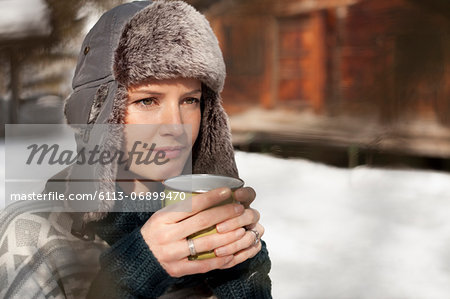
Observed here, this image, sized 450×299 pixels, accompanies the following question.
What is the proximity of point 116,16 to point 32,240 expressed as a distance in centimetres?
39

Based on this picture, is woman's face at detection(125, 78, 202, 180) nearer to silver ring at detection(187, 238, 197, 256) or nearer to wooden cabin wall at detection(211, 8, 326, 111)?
silver ring at detection(187, 238, 197, 256)

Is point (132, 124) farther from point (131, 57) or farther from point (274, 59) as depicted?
point (274, 59)

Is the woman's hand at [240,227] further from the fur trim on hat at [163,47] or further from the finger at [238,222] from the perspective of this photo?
the fur trim on hat at [163,47]

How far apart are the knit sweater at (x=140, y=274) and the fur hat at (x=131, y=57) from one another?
0.14ft

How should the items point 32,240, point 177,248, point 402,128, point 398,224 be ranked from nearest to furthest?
point 177,248, point 32,240, point 402,128, point 398,224

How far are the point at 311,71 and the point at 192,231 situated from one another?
1764 mm

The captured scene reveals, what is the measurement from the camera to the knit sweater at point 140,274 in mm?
563

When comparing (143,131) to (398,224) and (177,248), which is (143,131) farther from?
(398,224)

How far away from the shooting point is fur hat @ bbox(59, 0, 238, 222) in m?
0.68

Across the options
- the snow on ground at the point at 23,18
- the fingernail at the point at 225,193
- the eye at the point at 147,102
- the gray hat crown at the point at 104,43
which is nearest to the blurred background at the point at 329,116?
the snow on ground at the point at 23,18

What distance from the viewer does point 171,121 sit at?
67 centimetres

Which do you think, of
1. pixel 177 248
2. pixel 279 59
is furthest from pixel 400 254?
pixel 177 248

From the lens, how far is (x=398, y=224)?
6.68 feet

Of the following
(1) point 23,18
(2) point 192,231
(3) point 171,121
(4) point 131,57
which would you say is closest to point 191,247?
(2) point 192,231
